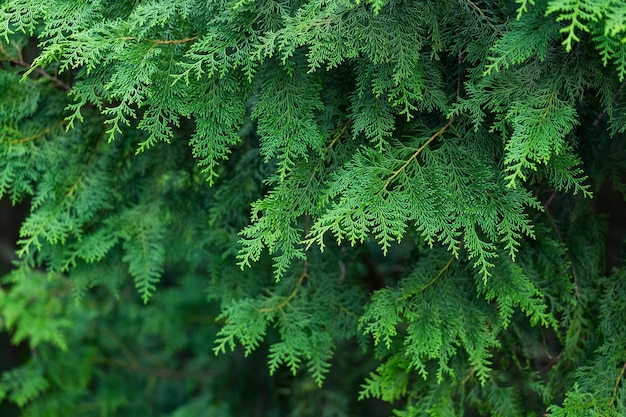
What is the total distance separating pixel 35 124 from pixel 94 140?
0.27 metres

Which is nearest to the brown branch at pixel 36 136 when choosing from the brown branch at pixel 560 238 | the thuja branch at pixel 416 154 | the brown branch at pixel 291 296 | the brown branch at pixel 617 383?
the brown branch at pixel 291 296

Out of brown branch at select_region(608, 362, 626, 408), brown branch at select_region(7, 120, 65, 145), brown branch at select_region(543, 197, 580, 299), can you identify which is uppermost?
brown branch at select_region(7, 120, 65, 145)

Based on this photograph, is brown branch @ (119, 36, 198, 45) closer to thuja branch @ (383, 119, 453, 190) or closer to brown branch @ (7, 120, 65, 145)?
thuja branch @ (383, 119, 453, 190)

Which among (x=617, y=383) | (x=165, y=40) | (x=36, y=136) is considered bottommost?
(x=617, y=383)

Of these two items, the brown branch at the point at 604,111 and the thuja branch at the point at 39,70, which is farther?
the thuja branch at the point at 39,70

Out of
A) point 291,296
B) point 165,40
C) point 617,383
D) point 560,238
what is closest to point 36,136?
point 165,40

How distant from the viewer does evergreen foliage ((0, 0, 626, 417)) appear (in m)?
2.12

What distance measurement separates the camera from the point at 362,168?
2.21m

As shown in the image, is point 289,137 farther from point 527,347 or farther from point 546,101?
point 527,347

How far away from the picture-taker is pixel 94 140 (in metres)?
Result: 3.06

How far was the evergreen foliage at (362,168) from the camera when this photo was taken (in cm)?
212

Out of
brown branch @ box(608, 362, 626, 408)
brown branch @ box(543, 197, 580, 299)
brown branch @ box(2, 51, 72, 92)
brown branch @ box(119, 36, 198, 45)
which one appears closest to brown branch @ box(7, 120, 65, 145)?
brown branch @ box(2, 51, 72, 92)

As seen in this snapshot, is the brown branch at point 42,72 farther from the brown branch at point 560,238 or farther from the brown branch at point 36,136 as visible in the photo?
the brown branch at point 560,238

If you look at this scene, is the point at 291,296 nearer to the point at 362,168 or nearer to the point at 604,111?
the point at 362,168
